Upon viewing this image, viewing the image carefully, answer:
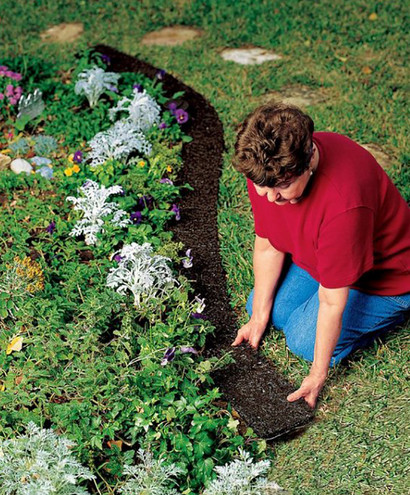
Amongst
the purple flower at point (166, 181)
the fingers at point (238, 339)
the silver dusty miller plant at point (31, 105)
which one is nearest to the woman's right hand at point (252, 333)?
the fingers at point (238, 339)

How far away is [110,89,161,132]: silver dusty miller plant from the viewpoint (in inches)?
192

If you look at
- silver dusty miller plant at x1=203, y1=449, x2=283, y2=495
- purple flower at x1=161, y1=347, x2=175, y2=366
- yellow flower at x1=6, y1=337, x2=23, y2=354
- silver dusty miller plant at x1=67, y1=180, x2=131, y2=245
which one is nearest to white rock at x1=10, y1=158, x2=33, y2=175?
silver dusty miller plant at x1=67, y1=180, x2=131, y2=245

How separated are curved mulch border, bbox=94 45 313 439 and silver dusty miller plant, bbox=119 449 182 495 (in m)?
0.48

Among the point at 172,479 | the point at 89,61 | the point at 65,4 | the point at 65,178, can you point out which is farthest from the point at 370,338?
the point at 65,4

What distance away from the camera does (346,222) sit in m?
2.86

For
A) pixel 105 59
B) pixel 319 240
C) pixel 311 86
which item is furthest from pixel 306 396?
pixel 105 59

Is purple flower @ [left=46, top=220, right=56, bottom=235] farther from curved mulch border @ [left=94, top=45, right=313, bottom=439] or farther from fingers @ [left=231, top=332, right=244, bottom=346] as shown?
fingers @ [left=231, top=332, right=244, bottom=346]

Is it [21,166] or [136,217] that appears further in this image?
[21,166]

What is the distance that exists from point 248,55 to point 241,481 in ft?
14.3

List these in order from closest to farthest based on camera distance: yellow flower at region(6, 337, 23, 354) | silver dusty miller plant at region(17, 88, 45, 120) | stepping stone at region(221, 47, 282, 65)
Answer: yellow flower at region(6, 337, 23, 354)
silver dusty miller plant at region(17, 88, 45, 120)
stepping stone at region(221, 47, 282, 65)

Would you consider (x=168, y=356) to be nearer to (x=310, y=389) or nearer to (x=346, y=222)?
(x=310, y=389)

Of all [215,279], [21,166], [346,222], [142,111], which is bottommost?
[215,279]

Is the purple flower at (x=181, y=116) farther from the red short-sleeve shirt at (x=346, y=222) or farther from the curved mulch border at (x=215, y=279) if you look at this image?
the red short-sleeve shirt at (x=346, y=222)

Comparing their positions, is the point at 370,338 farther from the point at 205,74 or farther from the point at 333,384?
the point at 205,74
